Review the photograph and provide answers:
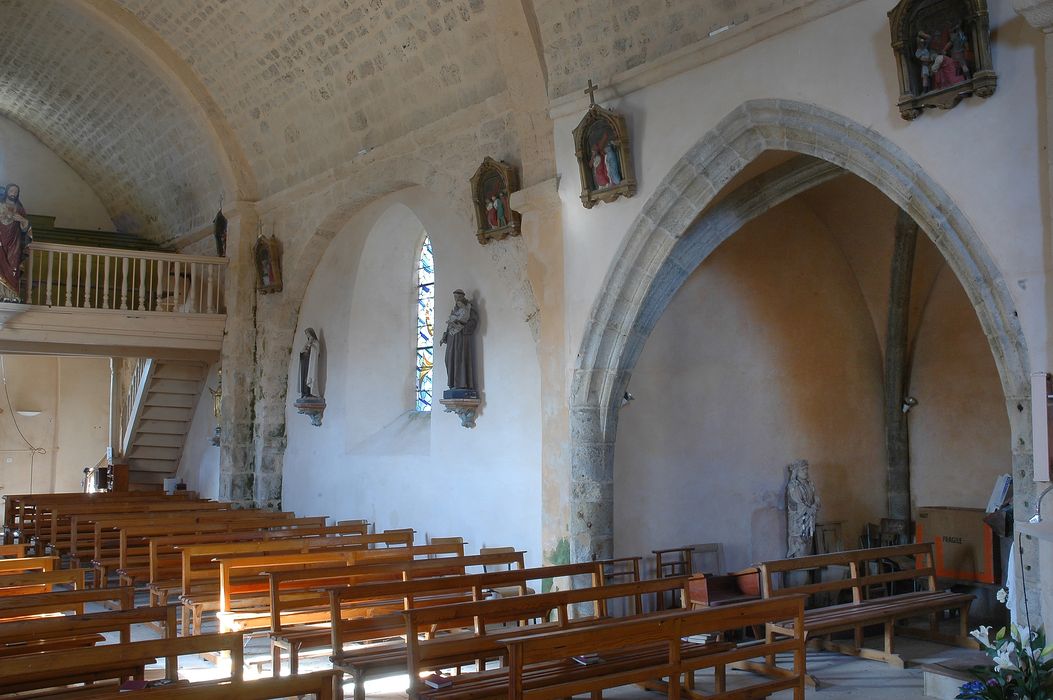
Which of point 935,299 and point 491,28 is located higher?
point 491,28

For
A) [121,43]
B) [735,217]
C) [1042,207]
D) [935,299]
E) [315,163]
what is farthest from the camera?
[121,43]

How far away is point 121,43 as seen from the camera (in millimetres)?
14711

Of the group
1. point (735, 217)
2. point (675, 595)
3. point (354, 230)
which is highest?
point (354, 230)

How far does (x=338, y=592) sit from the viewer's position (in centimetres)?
559

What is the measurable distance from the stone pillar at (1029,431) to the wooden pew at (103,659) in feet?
13.9

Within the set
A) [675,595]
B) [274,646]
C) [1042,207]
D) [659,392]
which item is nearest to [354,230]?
[659,392]

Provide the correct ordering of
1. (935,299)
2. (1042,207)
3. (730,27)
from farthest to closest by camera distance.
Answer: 1. (935,299)
2. (730,27)
3. (1042,207)

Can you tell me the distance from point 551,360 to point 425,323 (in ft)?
15.1

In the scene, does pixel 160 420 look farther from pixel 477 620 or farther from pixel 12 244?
pixel 477 620

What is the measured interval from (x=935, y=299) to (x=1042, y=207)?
5.83m

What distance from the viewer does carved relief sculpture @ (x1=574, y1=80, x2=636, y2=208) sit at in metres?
8.62

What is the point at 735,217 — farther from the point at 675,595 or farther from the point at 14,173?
the point at 14,173

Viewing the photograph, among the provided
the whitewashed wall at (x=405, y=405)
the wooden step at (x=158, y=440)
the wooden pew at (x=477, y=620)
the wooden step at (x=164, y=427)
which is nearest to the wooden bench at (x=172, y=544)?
the whitewashed wall at (x=405, y=405)

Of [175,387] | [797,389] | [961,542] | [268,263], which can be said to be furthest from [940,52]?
[175,387]
